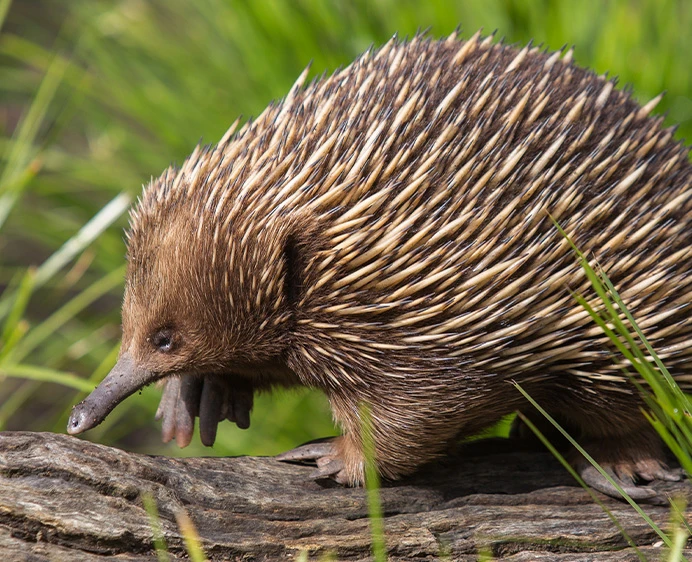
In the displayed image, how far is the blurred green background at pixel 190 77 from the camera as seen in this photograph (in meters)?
4.09

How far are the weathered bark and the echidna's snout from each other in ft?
0.23

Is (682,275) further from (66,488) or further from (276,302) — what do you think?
(66,488)

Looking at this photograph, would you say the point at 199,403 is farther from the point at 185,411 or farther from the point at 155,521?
the point at 155,521

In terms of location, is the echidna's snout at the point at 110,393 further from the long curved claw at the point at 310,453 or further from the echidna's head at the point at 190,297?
the long curved claw at the point at 310,453

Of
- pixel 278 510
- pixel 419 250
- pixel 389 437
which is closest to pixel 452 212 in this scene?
pixel 419 250

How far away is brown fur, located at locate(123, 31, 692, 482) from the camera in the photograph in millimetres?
2381

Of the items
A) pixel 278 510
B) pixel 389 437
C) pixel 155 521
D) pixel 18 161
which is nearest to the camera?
pixel 155 521

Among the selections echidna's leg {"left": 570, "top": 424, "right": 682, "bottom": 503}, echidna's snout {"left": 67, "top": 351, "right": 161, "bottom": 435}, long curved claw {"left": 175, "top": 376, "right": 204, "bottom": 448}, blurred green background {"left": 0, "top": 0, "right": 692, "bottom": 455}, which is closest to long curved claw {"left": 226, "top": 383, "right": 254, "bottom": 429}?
long curved claw {"left": 175, "top": 376, "right": 204, "bottom": 448}

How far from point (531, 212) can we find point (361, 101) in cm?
56

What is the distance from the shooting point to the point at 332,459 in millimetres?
2602

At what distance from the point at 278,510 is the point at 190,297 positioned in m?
0.60

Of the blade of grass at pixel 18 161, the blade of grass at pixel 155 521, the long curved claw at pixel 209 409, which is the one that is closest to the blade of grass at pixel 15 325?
the blade of grass at pixel 18 161

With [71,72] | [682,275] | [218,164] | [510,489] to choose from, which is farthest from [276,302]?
[71,72]

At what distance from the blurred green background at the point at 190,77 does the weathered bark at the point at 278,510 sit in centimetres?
142
